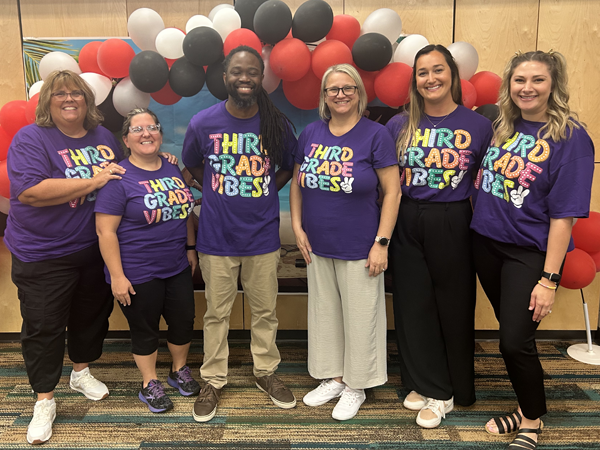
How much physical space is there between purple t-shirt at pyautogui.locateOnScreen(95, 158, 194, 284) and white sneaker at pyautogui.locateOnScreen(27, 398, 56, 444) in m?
0.68

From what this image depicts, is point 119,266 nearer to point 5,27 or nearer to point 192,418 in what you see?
point 192,418

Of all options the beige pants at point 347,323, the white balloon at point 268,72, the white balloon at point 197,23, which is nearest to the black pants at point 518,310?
the beige pants at point 347,323

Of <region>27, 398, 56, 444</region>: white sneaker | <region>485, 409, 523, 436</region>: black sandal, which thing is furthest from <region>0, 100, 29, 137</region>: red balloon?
<region>485, 409, 523, 436</region>: black sandal

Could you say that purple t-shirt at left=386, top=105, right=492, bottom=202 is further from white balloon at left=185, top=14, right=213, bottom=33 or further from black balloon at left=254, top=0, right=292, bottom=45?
white balloon at left=185, top=14, right=213, bottom=33

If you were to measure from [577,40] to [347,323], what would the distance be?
90.2 inches

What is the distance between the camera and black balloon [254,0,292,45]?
2.10 meters

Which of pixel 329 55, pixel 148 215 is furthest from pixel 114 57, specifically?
pixel 329 55

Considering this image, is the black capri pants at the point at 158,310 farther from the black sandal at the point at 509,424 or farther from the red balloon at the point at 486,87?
the red balloon at the point at 486,87

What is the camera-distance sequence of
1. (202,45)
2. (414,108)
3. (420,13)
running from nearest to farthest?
(414,108)
(202,45)
(420,13)

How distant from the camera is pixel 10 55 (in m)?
2.74

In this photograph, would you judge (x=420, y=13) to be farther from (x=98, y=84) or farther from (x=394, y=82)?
(x=98, y=84)

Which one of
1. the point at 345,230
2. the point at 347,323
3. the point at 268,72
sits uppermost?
the point at 268,72

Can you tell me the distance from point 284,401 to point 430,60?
1.80 m

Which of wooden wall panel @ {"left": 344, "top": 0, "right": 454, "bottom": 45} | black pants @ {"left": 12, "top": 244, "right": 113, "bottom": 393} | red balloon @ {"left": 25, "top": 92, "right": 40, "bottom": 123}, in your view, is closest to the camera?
black pants @ {"left": 12, "top": 244, "right": 113, "bottom": 393}
